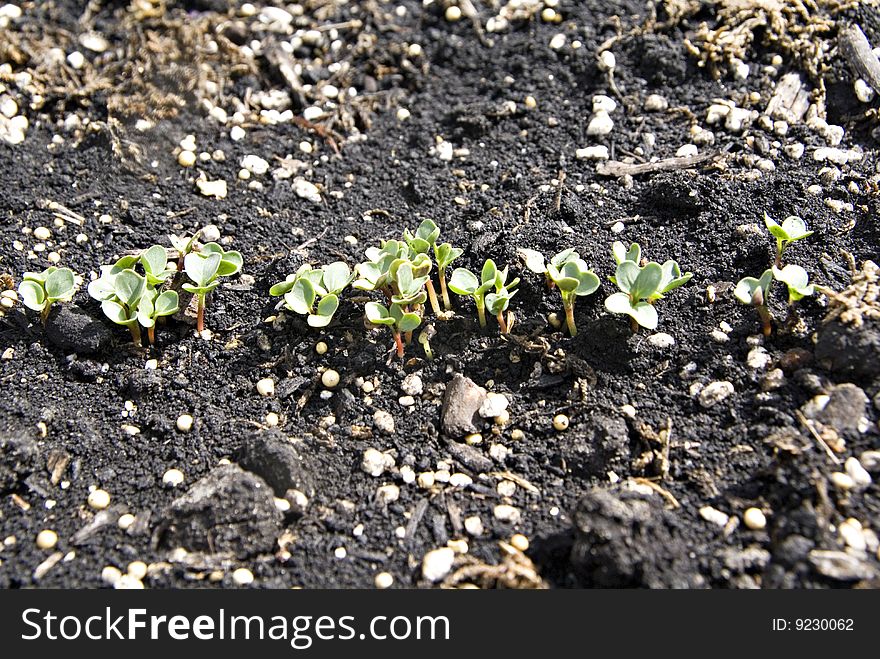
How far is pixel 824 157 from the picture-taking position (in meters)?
2.49

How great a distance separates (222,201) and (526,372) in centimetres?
123

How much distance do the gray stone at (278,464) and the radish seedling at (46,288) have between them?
29.1 inches

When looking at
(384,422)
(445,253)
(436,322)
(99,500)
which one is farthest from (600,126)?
(99,500)

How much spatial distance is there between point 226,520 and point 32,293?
2.96ft

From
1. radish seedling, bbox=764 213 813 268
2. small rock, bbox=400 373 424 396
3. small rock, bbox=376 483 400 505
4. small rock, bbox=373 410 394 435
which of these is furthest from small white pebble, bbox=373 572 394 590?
radish seedling, bbox=764 213 813 268

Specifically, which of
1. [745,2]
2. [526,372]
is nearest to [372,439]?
[526,372]

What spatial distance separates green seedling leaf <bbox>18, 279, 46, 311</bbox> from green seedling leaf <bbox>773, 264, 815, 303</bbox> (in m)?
1.96

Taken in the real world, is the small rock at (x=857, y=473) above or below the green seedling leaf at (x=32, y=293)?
above

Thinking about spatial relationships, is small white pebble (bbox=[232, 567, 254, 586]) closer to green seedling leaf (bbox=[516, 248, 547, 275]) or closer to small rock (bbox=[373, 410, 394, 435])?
small rock (bbox=[373, 410, 394, 435])

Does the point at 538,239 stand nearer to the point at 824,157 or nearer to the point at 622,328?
the point at 622,328

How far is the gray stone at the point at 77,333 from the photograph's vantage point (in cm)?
217

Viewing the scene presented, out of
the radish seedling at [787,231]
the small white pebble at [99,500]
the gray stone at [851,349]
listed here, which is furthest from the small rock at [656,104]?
the small white pebble at [99,500]

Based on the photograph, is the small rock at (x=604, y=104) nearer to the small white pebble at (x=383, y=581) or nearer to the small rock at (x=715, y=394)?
the small rock at (x=715, y=394)
